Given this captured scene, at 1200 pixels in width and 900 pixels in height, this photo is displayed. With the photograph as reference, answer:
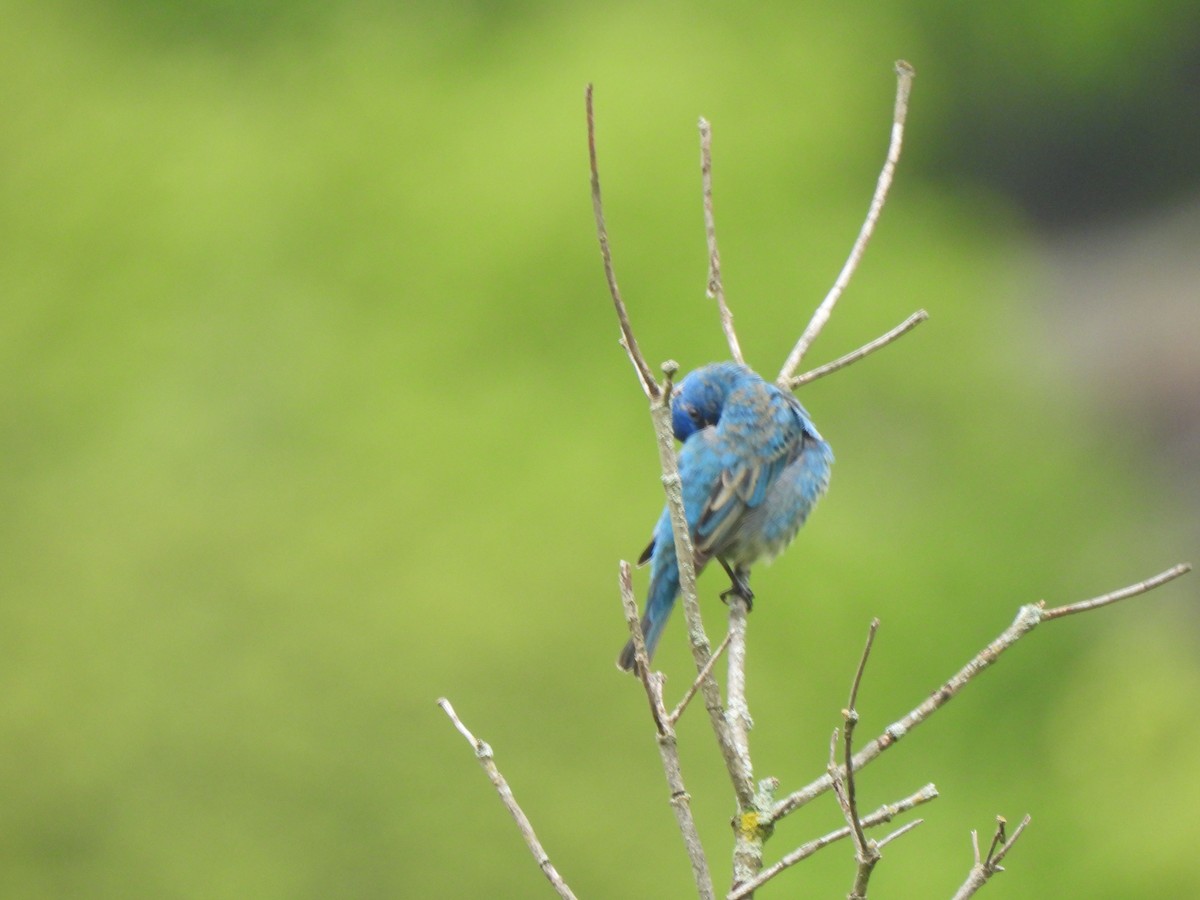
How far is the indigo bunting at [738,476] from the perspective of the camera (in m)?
5.32

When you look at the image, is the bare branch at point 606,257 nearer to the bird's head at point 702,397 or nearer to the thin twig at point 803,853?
the thin twig at point 803,853

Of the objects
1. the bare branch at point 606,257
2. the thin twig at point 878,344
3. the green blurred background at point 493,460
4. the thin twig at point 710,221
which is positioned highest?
the green blurred background at point 493,460

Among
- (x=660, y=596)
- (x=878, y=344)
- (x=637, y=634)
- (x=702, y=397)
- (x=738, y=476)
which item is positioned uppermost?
(x=702, y=397)

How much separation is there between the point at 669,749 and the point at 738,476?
2.88 m

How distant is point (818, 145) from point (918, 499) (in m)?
4.62

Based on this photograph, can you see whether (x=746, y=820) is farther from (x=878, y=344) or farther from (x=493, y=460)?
(x=493, y=460)

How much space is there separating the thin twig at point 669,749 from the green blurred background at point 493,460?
727cm

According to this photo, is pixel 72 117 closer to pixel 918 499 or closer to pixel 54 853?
pixel 54 853

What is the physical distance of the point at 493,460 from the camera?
1204 centimetres

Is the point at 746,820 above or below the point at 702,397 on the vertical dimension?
below

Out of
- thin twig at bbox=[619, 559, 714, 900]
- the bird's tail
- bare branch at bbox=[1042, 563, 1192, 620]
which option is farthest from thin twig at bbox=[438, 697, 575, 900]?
the bird's tail

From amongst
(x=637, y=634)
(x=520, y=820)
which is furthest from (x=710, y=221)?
(x=520, y=820)

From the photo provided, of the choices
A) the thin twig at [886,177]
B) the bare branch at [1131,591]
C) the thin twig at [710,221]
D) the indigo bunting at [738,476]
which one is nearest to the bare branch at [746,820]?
the bare branch at [1131,591]

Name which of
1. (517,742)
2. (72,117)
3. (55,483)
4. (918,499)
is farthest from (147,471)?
(918,499)
